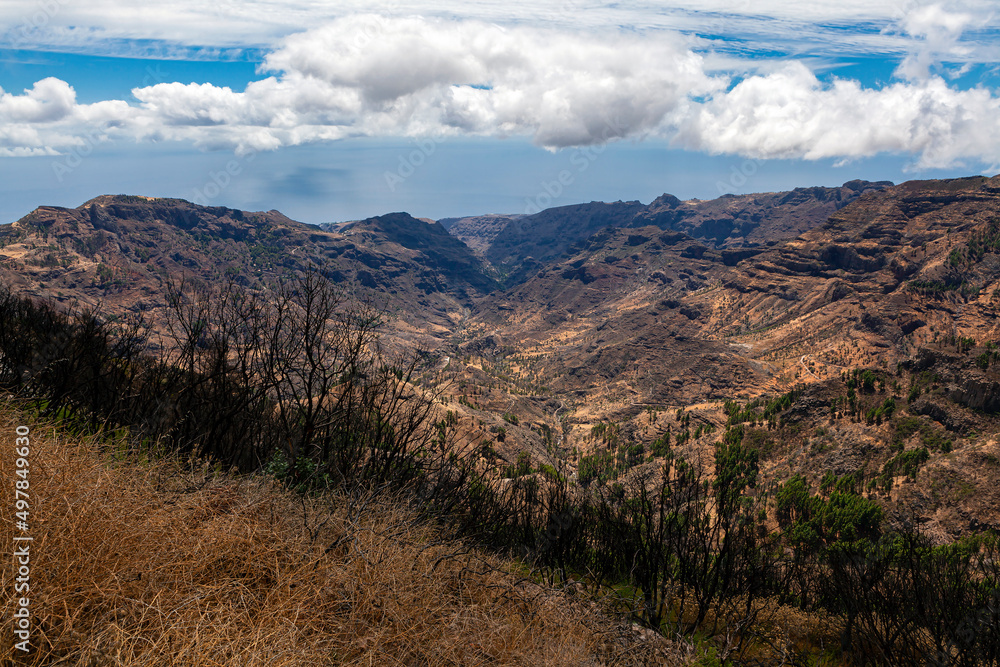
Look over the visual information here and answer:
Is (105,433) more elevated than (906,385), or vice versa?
(105,433)

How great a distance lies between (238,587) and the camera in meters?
5.19

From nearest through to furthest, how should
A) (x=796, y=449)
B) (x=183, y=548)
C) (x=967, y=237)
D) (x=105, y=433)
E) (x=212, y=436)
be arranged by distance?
(x=183, y=548) → (x=105, y=433) → (x=212, y=436) → (x=796, y=449) → (x=967, y=237)

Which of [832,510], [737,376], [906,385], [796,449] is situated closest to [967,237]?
[737,376]

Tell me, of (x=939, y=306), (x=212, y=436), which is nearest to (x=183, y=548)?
(x=212, y=436)

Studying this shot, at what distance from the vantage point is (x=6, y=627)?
381 cm

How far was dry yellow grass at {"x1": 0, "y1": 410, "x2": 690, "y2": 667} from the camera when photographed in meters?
4.15

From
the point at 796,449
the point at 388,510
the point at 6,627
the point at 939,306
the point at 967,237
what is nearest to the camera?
the point at 6,627

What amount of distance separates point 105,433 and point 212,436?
11.4ft

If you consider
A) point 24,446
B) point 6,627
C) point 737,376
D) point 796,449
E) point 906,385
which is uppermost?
point 24,446

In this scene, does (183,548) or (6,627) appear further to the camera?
(183,548)

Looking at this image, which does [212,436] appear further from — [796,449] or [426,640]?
[796,449]

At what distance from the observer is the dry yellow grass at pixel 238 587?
163 inches

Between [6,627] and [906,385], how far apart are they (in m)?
115

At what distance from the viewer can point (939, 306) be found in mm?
167750
